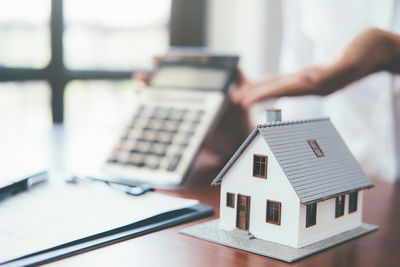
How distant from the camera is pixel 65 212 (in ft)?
2.03

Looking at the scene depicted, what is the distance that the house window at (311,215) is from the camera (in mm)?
532

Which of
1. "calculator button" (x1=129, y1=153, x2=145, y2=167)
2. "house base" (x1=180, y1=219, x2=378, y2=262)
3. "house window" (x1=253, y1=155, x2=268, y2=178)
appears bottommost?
"house base" (x1=180, y1=219, x2=378, y2=262)

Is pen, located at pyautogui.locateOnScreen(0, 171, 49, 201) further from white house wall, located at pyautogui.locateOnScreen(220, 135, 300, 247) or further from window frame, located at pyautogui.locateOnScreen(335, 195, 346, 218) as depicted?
window frame, located at pyautogui.locateOnScreen(335, 195, 346, 218)

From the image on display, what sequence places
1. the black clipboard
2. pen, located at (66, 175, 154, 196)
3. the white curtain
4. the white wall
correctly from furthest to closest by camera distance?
the white wall
the white curtain
pen, located at (66, 175, 154, 196)
the black clipboard

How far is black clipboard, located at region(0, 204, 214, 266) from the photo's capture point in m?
0.48

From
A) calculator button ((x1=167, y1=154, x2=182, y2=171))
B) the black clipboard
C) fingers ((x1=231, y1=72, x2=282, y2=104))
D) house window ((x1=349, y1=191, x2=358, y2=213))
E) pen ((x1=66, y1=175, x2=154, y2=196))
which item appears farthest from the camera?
fingers ((x1=231, y1=72, x2=282, y2=104))

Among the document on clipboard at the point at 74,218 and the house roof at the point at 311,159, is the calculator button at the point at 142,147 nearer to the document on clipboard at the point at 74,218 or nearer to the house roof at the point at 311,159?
the document on clipboard at the point at 74,218

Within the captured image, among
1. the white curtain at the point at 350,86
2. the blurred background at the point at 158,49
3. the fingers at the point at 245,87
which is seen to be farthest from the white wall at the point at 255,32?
the fingers at the point at 245,87

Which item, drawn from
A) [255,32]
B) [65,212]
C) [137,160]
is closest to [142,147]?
[137,160]

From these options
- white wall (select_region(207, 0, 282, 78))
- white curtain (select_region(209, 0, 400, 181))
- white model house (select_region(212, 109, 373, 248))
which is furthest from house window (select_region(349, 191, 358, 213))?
white wall (select_region(207, 0, 282, 78))

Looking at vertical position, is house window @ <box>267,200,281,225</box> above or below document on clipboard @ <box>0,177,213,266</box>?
above

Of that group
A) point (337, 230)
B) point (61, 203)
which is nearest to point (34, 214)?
point (61, 203)

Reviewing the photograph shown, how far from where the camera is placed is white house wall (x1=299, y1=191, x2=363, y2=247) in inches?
20.8

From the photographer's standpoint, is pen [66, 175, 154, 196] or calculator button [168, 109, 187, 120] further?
calculator button [168, 109, 187, 120]
